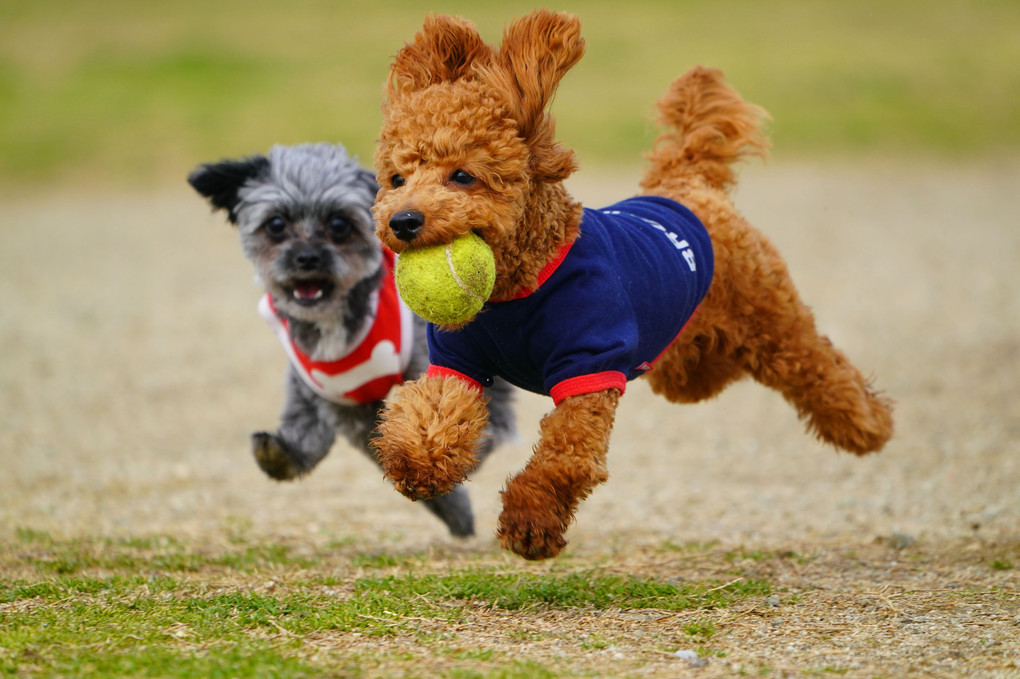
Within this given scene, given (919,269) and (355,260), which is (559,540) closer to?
(355,260)

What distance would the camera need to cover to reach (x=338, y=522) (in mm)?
6508

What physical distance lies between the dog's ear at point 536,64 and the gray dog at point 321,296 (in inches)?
65.8

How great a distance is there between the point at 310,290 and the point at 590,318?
81.5 inches

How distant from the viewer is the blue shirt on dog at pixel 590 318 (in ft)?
11.4

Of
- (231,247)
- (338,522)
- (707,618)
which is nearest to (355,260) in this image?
(338,522)

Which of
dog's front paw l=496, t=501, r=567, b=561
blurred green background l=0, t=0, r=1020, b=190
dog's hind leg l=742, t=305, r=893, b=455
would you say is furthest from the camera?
blurred green background l=0, t=0, r=1020, b=190

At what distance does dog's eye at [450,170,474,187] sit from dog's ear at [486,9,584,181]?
0.85 feet

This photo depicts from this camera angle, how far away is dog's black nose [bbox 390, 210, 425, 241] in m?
3.13

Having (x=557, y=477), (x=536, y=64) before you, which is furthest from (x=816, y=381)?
(x=536, y=64)

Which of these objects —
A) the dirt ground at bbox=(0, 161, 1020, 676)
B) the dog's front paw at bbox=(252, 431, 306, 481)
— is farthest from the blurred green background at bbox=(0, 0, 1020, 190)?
the dog's front paw at bbox=(252, 431, 306, 481)

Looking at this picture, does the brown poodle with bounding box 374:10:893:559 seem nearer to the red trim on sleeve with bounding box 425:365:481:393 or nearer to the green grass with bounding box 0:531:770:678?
the red trim on sleeve with bounding box 425:365:481:393

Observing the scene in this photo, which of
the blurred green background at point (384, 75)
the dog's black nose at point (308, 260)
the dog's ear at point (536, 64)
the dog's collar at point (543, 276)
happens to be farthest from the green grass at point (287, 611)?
the blurred green background at point (384, 75)

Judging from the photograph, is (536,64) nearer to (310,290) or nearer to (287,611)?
(287,611)

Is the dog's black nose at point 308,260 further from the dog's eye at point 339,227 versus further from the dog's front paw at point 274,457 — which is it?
the dog's front paw at point 274,457
